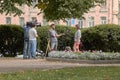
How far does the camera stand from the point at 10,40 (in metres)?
33.1

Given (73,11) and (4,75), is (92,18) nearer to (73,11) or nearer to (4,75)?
(73,11)

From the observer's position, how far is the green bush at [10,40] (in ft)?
107

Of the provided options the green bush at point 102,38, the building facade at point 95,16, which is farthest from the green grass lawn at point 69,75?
the building facade at point 95,16

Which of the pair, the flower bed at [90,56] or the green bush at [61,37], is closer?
the flower bed at [90,56]

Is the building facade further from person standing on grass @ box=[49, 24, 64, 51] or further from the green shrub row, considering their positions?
person standing on grass @ box=[49, 24, 64, 51]

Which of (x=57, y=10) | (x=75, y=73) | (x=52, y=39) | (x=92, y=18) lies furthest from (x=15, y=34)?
(x=92, y=18)

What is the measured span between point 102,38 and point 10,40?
232 inches

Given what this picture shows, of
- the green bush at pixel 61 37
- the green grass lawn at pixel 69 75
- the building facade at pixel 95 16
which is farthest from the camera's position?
the building facade at pixel 95 16

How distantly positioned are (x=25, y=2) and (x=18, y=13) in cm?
324

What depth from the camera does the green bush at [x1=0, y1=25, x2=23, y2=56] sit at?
32656 mm

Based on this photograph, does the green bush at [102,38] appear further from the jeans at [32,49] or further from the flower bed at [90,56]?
the flower bed at [90,56]

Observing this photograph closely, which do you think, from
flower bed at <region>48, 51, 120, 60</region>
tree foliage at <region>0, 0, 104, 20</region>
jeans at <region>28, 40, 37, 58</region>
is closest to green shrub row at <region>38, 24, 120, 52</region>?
jeans at <region>28, 40, 37, 58</region>

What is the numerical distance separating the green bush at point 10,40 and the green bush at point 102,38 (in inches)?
172

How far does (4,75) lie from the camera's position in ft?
52.9
